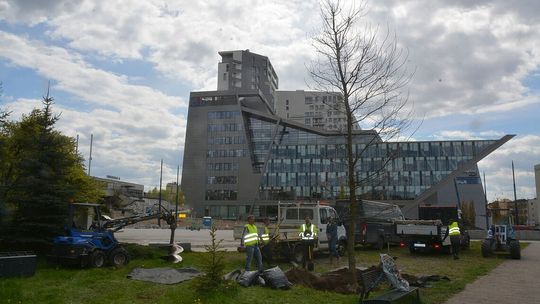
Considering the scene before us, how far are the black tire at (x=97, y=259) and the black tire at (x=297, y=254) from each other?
21.1ft

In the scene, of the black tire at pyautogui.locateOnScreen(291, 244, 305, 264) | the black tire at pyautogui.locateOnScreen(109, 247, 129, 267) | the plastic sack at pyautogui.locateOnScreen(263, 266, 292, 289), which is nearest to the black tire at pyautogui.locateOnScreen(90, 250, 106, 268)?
the black tire at pyautogui.locateOnScreen(109, 247, 129, 267)

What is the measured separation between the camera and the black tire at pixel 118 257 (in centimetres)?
1532

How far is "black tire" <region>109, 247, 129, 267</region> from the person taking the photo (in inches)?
603

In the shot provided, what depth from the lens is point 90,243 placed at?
14922 millimetres

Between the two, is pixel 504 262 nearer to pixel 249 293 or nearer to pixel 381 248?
pixel 381 248

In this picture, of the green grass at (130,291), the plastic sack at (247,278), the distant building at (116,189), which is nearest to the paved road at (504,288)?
the green grass at (130,291)

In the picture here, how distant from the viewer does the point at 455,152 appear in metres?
87.1

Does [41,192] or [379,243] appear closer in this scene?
[41,192]

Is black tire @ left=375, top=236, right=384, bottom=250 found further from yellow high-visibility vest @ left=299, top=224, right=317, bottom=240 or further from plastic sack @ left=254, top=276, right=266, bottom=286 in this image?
plastic sack @ left=254, top=276, right=266, bottom=286

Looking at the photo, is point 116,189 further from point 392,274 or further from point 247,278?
point 392,274

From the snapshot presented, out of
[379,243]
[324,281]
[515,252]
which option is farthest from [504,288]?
[379,243]

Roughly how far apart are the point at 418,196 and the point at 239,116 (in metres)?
40.0

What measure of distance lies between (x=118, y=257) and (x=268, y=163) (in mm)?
82530

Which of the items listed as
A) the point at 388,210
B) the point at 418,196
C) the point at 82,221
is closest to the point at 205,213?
the point at 418,196
